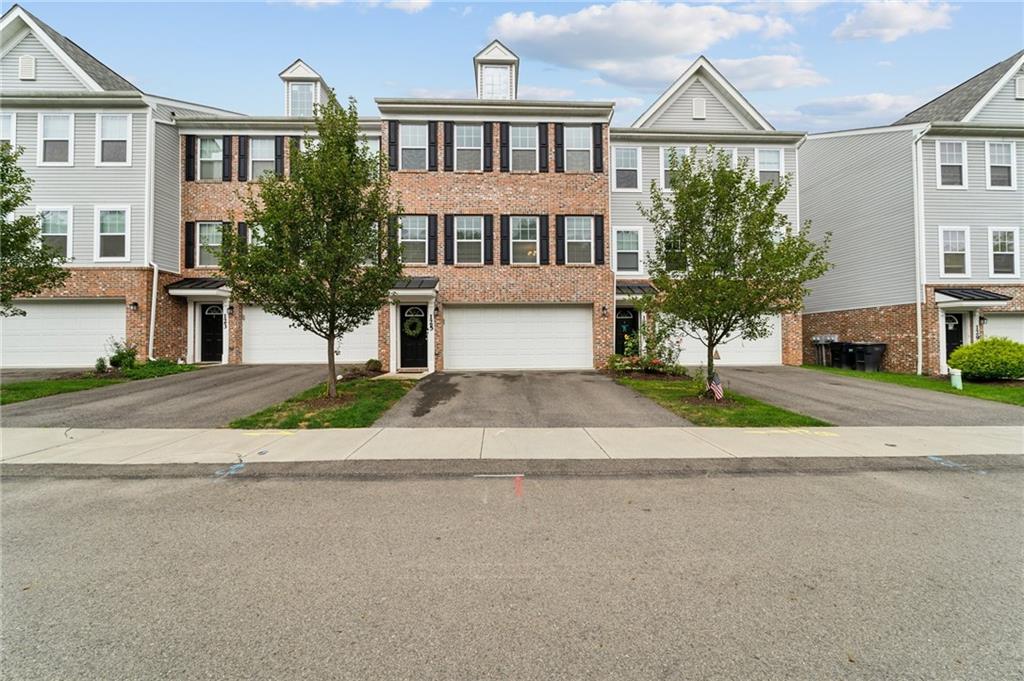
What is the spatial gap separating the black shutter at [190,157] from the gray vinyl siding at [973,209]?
28597 mm

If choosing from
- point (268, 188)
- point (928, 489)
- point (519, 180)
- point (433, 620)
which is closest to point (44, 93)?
point (268, 188)

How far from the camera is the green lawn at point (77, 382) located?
37.8 ft

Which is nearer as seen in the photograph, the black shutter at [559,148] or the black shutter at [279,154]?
the black shutter at [559,148]

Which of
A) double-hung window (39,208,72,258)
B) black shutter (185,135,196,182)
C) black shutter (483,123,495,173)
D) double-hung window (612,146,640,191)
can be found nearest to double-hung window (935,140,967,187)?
double-hung window (612,146,640,191)

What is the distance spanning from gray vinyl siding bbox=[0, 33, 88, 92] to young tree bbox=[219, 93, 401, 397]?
15043 millimetres

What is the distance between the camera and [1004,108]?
62.5 feet

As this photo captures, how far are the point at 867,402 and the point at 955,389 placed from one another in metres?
4.45

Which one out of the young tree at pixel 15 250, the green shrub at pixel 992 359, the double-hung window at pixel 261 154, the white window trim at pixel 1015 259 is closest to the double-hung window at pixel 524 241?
the double-hung window at pixel 261 154

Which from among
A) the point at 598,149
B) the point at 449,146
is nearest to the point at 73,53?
the point at 449,146

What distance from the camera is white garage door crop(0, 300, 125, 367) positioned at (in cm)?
1689

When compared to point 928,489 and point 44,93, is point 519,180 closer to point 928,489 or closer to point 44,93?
point 928,489

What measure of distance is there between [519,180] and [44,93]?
17.0m

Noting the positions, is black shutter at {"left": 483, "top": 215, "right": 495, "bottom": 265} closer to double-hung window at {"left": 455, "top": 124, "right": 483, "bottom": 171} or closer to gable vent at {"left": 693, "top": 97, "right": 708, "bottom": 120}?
double-hung window at {"left": 455, "top": 124, "right": 483, "bottom": 171}

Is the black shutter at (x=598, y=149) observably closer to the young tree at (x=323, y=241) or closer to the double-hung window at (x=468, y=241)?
the double-hung window at (x=468, y=241)
